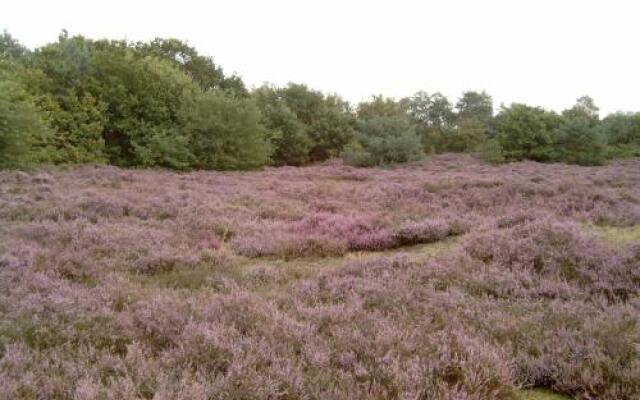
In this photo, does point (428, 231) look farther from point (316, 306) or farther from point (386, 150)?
point (386, 150)

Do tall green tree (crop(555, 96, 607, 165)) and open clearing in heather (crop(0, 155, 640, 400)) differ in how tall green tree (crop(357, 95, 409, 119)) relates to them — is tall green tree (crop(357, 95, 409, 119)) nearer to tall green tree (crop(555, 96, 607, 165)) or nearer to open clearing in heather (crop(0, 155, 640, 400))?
tall green tree (crop(555, 96, 607, 165))

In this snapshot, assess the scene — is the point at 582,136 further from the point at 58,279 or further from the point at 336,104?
the point at 58,279

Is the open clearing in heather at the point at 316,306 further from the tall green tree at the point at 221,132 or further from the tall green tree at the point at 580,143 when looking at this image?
the tall green tree at the point at 580,143

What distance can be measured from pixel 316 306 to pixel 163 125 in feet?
80.3

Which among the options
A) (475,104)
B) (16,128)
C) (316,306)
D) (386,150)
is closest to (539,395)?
(316,306)

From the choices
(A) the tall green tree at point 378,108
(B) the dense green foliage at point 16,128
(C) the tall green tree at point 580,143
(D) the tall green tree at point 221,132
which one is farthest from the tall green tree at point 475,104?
(B) the dense green foliage at point 16,128

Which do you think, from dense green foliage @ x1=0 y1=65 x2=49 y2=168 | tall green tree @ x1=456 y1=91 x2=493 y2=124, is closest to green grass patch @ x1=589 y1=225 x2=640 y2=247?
dense green foliage @ x1=0 y1=65 x2=49 y2=168

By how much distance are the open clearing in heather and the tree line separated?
561 inches

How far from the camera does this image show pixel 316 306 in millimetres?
4465

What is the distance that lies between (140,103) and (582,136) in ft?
94.1

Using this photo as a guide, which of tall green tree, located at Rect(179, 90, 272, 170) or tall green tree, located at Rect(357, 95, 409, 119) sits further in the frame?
tall green tree, located at Rect(357, 95, 409, 119)

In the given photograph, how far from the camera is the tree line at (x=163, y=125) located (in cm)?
2208

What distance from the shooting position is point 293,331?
3752mm

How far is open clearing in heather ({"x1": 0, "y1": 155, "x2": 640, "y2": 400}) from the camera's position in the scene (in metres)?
3.03
